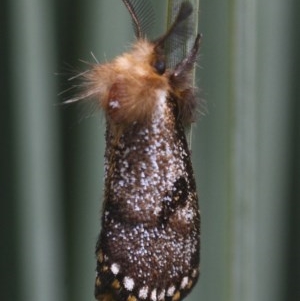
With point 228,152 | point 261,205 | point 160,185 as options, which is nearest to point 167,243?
point 160,185

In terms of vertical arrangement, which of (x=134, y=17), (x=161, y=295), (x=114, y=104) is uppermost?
(x=134, y=17)

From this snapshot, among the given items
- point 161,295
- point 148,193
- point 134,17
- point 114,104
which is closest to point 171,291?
point 161,295

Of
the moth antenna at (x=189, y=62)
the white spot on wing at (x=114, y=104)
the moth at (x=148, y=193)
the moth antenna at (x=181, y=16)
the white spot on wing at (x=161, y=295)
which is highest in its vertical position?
the moth antenna at (x=181, y=16)

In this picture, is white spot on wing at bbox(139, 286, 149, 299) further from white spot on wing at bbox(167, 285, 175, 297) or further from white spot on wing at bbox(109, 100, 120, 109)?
white spot on wing at bbox(109, 100, 120, 109)

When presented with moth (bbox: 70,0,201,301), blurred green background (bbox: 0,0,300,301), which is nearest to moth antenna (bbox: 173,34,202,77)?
moth (bbox: 70,0,201,301)

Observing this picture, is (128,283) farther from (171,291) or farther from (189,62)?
(189,62)

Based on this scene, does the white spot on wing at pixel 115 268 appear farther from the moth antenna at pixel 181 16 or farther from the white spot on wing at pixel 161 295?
the moth antenna at pixel 181 16

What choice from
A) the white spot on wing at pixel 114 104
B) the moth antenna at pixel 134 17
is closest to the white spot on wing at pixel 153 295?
the white spot on wing at pixel 114 104
